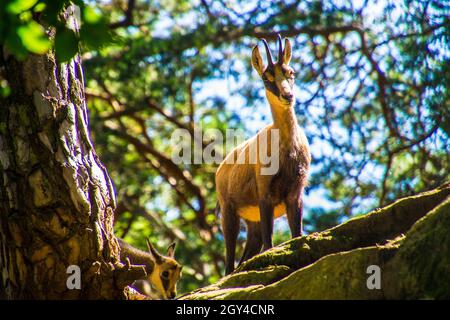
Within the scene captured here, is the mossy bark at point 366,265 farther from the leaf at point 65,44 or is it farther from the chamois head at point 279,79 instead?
the chamois head at point 279,79

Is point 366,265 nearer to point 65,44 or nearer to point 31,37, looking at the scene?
point 65,44

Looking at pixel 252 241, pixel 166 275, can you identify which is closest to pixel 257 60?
pixel 252 241

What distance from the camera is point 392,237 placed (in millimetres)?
5734

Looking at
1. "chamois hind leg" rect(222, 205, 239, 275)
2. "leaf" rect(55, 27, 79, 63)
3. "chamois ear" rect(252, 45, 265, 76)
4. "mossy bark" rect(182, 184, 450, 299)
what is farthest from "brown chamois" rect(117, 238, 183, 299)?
"leaf" rect(55, 27, 79, 63)

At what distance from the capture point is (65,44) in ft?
11.4

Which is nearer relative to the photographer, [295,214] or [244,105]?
[295,214]

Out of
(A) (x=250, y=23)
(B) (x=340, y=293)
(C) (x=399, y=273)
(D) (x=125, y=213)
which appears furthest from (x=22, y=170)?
(D) (x=125, y=213)

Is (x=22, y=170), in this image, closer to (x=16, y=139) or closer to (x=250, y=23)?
(x=16, y=139)

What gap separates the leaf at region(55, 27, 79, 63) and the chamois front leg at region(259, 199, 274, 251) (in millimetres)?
5155

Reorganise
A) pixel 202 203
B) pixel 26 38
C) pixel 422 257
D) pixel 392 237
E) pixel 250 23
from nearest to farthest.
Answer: pixel 26 38 < pixel 422 257 < pixel 392 237 < pixel 250 23 < pixel 202 203

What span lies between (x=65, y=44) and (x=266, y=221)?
206 inches
